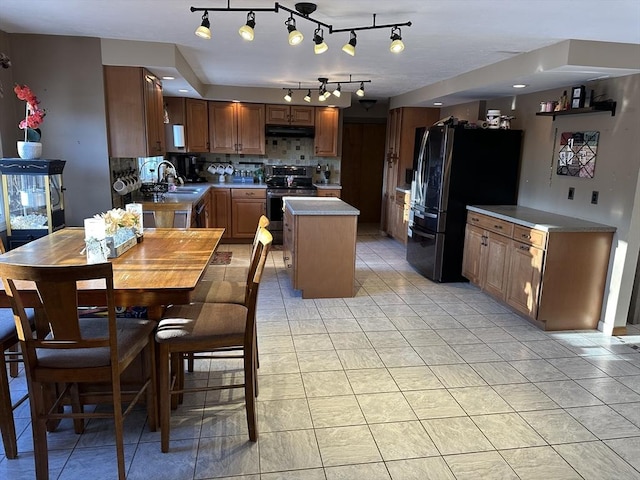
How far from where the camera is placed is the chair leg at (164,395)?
78.4 inches

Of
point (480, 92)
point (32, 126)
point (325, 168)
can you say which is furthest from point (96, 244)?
point (325, 168)

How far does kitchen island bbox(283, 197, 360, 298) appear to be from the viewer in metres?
4.07

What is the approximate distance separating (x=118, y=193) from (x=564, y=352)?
3857mm

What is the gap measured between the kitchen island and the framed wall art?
1.95 meters

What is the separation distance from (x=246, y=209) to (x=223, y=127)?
126cm

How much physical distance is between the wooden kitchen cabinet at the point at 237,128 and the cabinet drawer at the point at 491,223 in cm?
339

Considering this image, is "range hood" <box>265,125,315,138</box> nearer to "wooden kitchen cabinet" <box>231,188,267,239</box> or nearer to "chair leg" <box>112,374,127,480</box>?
"wooden kitchen cabinet" <box>231,188,267,239</box>

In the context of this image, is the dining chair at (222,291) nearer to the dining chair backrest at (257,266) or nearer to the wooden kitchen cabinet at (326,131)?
the dining chair backrest at (257,266)

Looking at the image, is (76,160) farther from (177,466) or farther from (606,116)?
(606,116)

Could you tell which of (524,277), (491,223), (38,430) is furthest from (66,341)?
(491,223)

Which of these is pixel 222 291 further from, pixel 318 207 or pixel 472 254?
pixel 472 254

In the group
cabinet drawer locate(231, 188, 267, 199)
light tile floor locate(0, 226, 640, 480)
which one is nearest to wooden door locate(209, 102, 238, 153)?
cabinet drawer locate(231, 188, 267, 199)

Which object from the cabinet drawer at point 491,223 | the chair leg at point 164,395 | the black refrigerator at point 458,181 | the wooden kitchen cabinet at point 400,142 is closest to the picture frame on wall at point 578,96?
the black refrigerator at point 458,181

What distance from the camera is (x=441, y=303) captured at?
415 centimetres
